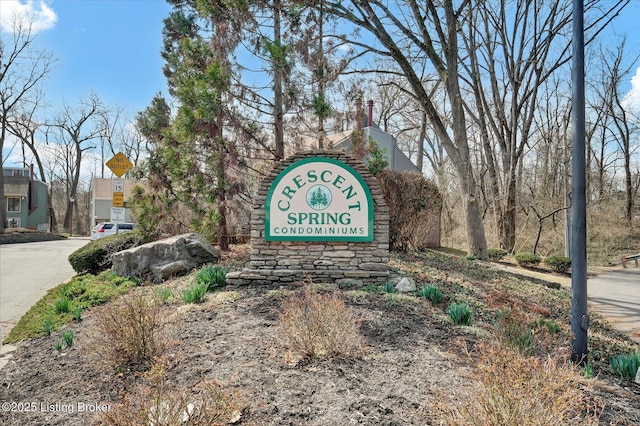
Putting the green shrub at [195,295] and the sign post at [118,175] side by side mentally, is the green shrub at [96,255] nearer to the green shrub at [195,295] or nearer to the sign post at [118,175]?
the sign post at [118,175]

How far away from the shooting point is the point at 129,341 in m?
3.58

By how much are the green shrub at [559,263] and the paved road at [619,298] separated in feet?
2.49

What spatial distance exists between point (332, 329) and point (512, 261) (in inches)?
508

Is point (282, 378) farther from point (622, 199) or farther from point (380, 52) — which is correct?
point (622, 199)

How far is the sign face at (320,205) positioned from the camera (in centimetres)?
639

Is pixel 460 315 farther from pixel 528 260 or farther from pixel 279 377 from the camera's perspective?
pixel 528 260

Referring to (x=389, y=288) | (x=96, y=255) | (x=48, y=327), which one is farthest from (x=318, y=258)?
(x=96, y=255)

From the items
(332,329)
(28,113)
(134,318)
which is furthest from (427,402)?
(28,113)

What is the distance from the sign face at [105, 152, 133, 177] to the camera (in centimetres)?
952

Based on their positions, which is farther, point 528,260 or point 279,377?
point 528,260

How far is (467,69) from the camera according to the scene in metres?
17.2

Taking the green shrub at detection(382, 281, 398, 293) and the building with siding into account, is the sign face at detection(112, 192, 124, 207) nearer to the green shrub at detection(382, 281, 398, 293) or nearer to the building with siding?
the green shrub at detection(382, 281, 398, 293)

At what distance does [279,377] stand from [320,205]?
356cm

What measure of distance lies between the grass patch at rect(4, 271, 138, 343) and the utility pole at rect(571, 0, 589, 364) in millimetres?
5766
